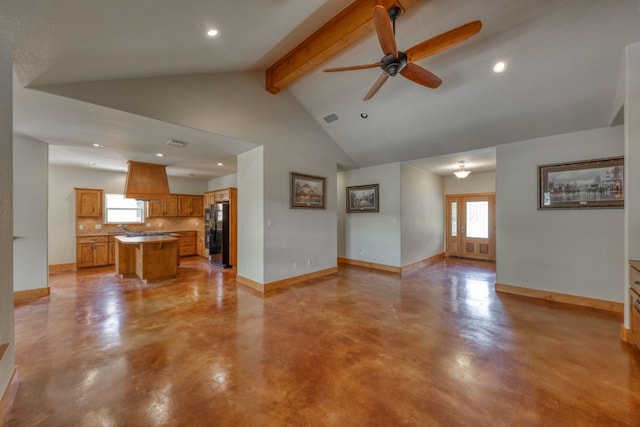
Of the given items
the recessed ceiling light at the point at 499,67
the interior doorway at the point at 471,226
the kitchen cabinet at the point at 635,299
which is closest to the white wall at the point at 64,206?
the recessed ceiling light at the point at 499,67

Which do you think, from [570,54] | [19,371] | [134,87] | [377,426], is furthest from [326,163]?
[19,371]

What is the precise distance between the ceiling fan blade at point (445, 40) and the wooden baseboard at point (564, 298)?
4.16m

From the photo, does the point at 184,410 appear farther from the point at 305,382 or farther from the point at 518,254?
the point at 518,254

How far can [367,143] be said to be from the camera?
5582 millimetres

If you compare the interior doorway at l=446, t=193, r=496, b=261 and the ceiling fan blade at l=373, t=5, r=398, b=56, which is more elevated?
the ceiling fan blade at l=373, t=5, r=398, b=56

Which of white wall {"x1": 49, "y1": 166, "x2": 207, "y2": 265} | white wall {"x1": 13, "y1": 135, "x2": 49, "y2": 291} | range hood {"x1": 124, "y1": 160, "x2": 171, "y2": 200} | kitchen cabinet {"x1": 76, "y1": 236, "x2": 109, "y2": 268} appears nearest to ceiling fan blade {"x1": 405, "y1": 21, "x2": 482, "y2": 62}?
range hood {"x1": 124, "y1": 160, "x2": 171, "y2": 200}

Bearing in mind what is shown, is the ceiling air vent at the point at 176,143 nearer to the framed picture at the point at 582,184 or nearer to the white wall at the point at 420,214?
the white wall at the point at 420,214

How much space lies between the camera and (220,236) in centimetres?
659

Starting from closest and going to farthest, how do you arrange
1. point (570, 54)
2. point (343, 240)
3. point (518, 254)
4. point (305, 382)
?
point (305, 382), point (570, 54), point (518, 254), point (343, 240)

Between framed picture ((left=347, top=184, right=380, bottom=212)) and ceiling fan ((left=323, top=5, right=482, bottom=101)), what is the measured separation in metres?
3.64

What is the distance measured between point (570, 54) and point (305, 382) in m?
4.61

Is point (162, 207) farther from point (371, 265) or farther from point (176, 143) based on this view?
point (371, 265)

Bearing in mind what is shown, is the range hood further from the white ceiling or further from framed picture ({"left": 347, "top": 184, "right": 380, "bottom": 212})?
framed picture ({"left": 347, "top": 184, "right": 380, "bottom": 212})

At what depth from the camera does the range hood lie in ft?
18.1
